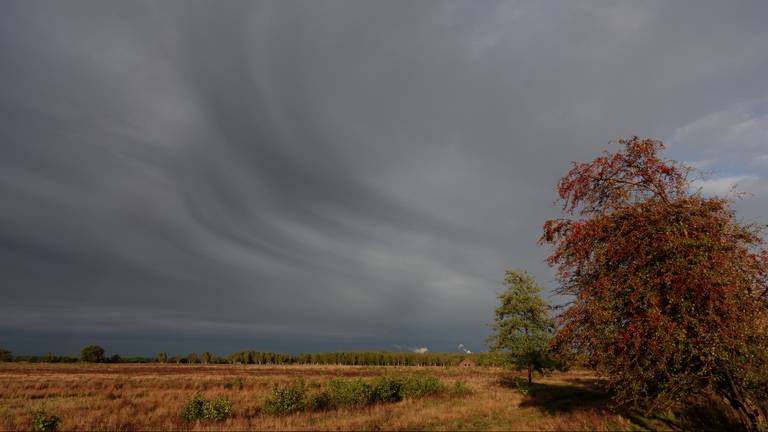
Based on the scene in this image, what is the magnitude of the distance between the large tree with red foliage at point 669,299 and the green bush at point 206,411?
1910cm

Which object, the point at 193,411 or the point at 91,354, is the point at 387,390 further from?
the point at 91,354

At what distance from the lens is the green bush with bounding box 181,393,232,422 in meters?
22.2

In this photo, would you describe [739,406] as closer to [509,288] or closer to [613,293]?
[613,293]

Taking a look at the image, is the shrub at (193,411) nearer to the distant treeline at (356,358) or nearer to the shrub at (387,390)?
the shrub at (387,390)

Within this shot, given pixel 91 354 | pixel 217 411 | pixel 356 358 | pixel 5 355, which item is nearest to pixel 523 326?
pixel 217 411

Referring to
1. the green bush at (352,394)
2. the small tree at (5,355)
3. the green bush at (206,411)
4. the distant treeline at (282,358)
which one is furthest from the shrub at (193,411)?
the small tree at (5,355)

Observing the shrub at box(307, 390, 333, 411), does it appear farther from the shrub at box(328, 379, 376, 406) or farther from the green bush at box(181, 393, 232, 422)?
the green bush at box(181, 393, 232, 422)

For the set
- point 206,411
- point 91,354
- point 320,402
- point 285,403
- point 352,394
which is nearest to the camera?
point 206,411

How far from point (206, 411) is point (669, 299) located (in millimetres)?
23212

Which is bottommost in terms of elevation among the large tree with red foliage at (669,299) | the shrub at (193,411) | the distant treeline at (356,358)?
the distant treeline at (356,358)

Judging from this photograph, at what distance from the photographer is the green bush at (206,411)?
22.2 metres

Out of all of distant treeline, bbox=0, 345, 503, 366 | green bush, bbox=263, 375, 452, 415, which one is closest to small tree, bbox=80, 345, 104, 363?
distant treeline, bbox=0, 345, 503, 366

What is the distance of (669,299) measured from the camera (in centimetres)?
1113

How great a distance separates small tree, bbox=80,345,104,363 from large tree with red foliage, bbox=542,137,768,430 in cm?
19531
